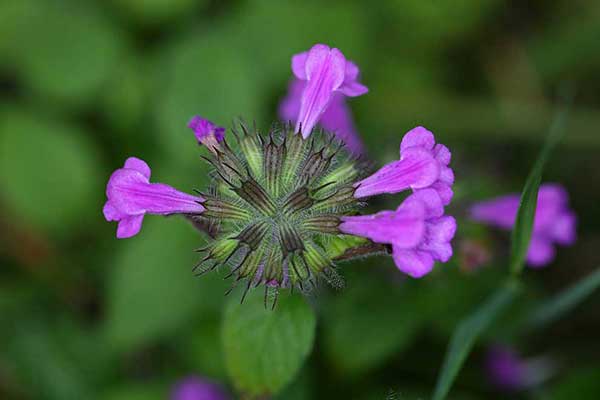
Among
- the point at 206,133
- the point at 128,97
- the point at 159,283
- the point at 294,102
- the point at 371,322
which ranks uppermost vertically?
the point at 128,97

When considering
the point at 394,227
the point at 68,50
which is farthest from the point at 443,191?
the point at 68,50

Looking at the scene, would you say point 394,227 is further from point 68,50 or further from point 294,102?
point 68,50

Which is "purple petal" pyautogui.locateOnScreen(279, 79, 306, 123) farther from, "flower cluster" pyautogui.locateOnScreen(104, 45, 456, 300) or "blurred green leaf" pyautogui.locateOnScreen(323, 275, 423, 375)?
"blurred green leaf" pyautogui.locateOnScreen(323, 275, 423, 375)

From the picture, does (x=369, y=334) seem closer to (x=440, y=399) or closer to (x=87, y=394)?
(x=440, y=399)

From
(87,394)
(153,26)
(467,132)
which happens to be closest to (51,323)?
(87,394)

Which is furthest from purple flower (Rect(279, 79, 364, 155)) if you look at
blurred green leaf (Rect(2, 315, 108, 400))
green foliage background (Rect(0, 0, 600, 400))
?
blurred green leaf (Rect(2, 315, 108, 400))

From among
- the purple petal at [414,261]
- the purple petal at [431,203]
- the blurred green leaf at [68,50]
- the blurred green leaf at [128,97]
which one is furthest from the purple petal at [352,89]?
the blurred green leaf at [68,50]

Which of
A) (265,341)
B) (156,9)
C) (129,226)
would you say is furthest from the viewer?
(156,9)
